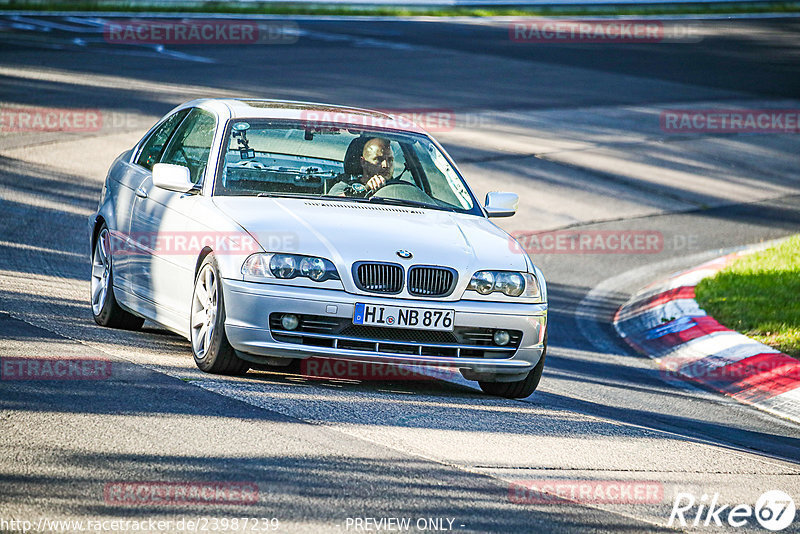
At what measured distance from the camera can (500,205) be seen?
8.16 m

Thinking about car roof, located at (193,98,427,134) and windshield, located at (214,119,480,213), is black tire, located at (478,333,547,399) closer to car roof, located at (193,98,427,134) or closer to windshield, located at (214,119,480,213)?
windshield, located at (214,119,480,213)

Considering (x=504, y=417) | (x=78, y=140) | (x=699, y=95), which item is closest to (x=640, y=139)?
(x=699, y=95)


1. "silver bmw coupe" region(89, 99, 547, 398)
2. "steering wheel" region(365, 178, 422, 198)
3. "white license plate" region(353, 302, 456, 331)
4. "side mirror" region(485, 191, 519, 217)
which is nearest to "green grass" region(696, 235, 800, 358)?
"side mirror" region(485, 191, 519, 217)

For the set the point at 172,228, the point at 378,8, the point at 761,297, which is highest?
the point at 378,8

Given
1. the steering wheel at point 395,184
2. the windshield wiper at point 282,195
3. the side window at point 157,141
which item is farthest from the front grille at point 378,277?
the side window at point 157,141

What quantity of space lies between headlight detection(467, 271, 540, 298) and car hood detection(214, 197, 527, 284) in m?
0.04

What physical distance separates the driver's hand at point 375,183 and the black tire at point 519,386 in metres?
1.43

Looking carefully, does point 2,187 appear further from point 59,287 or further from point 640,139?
point 640,139

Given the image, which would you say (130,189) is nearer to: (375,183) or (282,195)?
(282,195)

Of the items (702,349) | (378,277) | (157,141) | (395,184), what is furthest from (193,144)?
(702,349)

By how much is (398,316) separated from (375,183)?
1494 millimetres

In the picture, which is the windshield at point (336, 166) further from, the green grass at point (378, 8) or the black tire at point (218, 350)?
the green grass at point (378, 8)

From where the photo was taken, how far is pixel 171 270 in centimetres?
755

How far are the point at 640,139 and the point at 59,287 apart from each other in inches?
534
